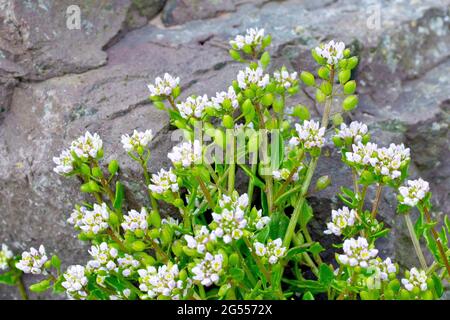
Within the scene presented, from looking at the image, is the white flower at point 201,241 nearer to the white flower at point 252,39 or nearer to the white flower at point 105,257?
the white flower at point 105,257

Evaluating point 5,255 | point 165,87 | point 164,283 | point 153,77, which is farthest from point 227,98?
point 5,255

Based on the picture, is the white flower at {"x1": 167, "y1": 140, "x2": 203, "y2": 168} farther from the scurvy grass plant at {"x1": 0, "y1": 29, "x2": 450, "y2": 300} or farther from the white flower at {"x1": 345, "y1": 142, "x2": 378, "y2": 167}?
the white flower at {"x1": 345, "y1": 142, "x2": 378, "y2": 167}

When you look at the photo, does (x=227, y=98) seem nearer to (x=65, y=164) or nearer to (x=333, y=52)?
(x=333, y=52)

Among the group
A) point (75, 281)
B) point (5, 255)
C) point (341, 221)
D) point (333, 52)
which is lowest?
point (5, 255)

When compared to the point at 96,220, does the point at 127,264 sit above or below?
below

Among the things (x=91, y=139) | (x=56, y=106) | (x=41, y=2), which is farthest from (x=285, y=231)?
(x=41, y=2)
